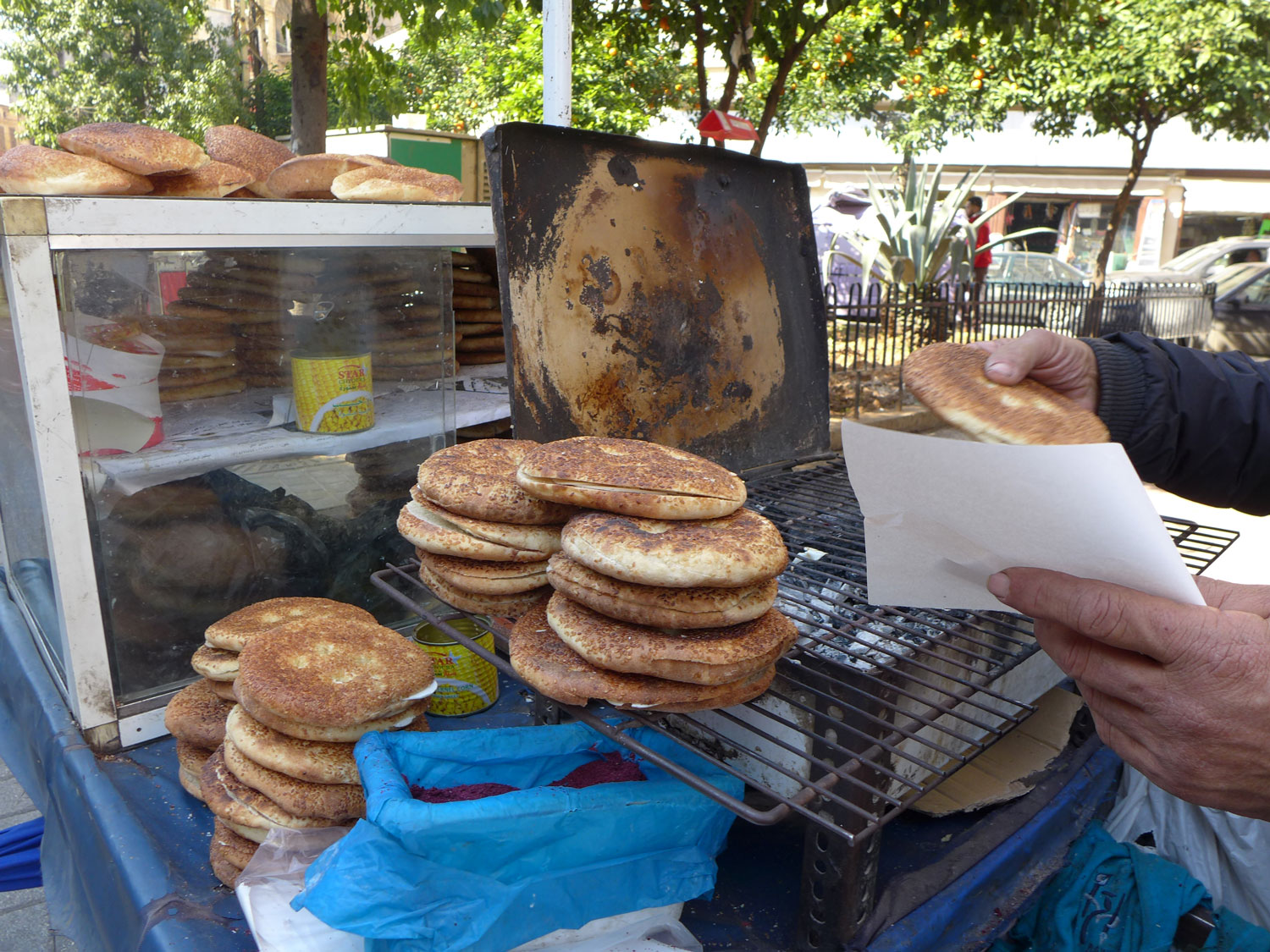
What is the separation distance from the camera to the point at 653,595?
57.3 inches

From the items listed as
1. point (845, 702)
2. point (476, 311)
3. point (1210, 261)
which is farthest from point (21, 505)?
point (1210, 261)

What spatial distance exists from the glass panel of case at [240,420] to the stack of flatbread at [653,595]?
137cm

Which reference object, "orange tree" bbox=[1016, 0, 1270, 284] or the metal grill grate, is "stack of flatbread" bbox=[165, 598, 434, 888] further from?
"orange tree" bbox=[1016, 0, 1270, 284]

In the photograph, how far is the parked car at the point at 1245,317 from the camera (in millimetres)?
16172

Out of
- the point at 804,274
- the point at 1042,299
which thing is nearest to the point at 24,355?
the point at 804,274

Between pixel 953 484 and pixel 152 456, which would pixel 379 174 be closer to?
pixel 152 456

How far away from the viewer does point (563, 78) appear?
3139 mm

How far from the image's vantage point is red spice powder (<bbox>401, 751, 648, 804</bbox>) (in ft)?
5.49

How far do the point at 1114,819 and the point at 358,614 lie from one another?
97.3 inches

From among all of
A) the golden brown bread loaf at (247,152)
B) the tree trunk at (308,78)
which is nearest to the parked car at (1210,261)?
the tree trunk at (308,78)

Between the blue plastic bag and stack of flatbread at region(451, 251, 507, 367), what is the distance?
2120 mm

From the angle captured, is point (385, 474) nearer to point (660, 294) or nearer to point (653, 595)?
point (660, 294)

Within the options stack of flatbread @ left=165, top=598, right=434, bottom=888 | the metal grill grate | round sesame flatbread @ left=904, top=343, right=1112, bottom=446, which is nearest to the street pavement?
stack of flatbread @ left=165, top=598, right=434, bottom=888

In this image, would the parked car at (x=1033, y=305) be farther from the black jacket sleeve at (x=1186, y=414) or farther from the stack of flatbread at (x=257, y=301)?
the stack of flatbread at (x=257, y=301)
